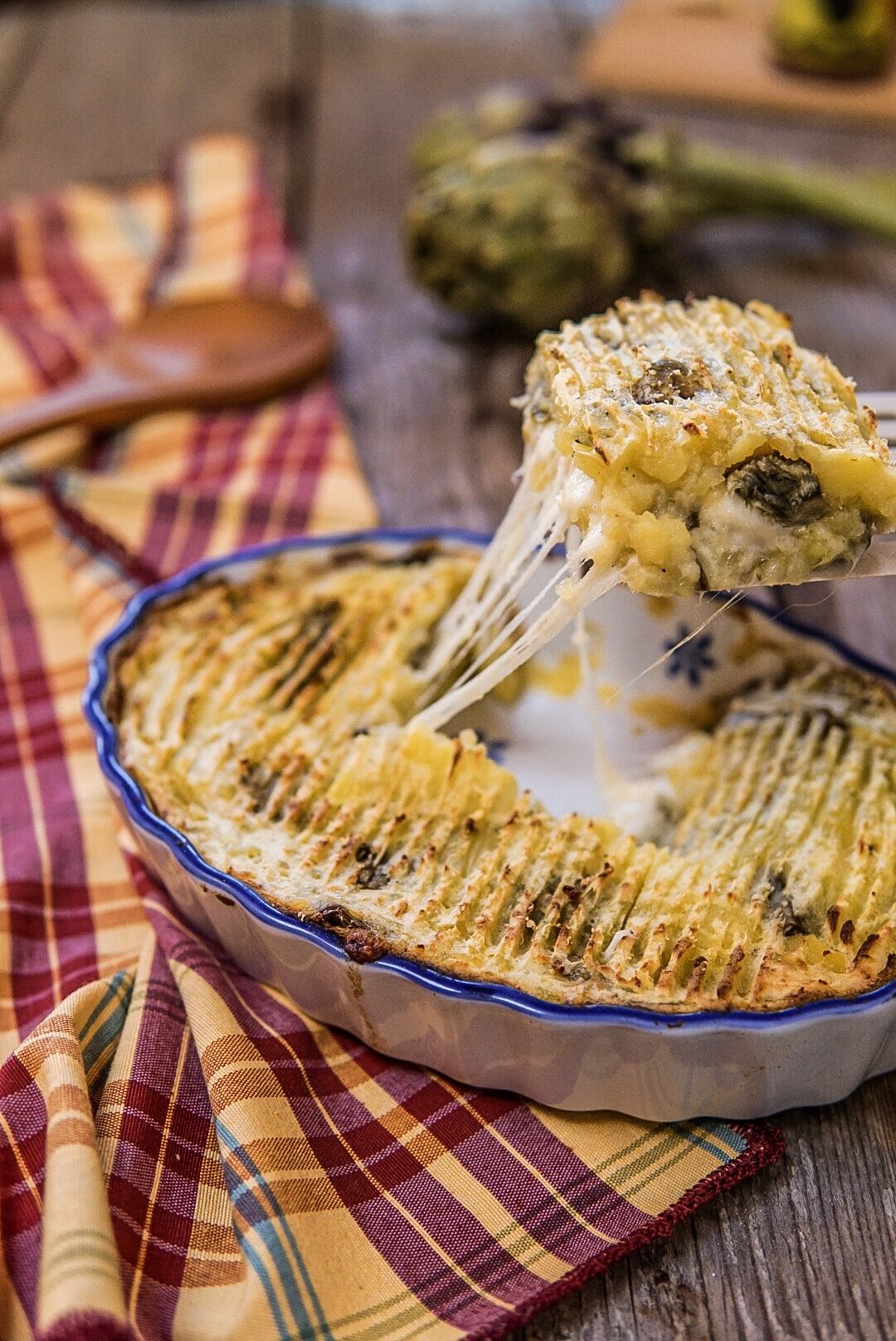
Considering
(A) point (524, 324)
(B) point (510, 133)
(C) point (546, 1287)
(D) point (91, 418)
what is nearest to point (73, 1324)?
(C) point (546, 1287)

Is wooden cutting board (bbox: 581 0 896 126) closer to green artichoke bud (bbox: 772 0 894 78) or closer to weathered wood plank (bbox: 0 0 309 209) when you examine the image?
green artichoke bud (bbox: 772 0 894 78)

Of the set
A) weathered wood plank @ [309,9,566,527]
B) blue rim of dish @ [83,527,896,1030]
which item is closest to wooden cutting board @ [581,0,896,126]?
weathered wood plank @ [309,9,566,527]

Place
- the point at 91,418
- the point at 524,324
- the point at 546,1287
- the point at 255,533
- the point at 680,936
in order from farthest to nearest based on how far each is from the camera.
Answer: the point at 524,324, the point at 91,418, the point at 255,533, the point at 680,936, the point at 546,1287

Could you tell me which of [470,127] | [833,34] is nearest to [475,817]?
[470,127]

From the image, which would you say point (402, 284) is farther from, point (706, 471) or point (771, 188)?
point (706, 471)

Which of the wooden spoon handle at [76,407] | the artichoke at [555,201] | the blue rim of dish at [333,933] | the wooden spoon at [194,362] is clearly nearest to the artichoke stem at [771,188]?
the artichoke at [555,201]

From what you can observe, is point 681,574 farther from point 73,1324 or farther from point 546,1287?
point 73,1324

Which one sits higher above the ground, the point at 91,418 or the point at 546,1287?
the point at 91,418

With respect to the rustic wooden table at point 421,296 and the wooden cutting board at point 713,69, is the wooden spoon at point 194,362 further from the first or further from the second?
the wooden cutting board at point 713,69
